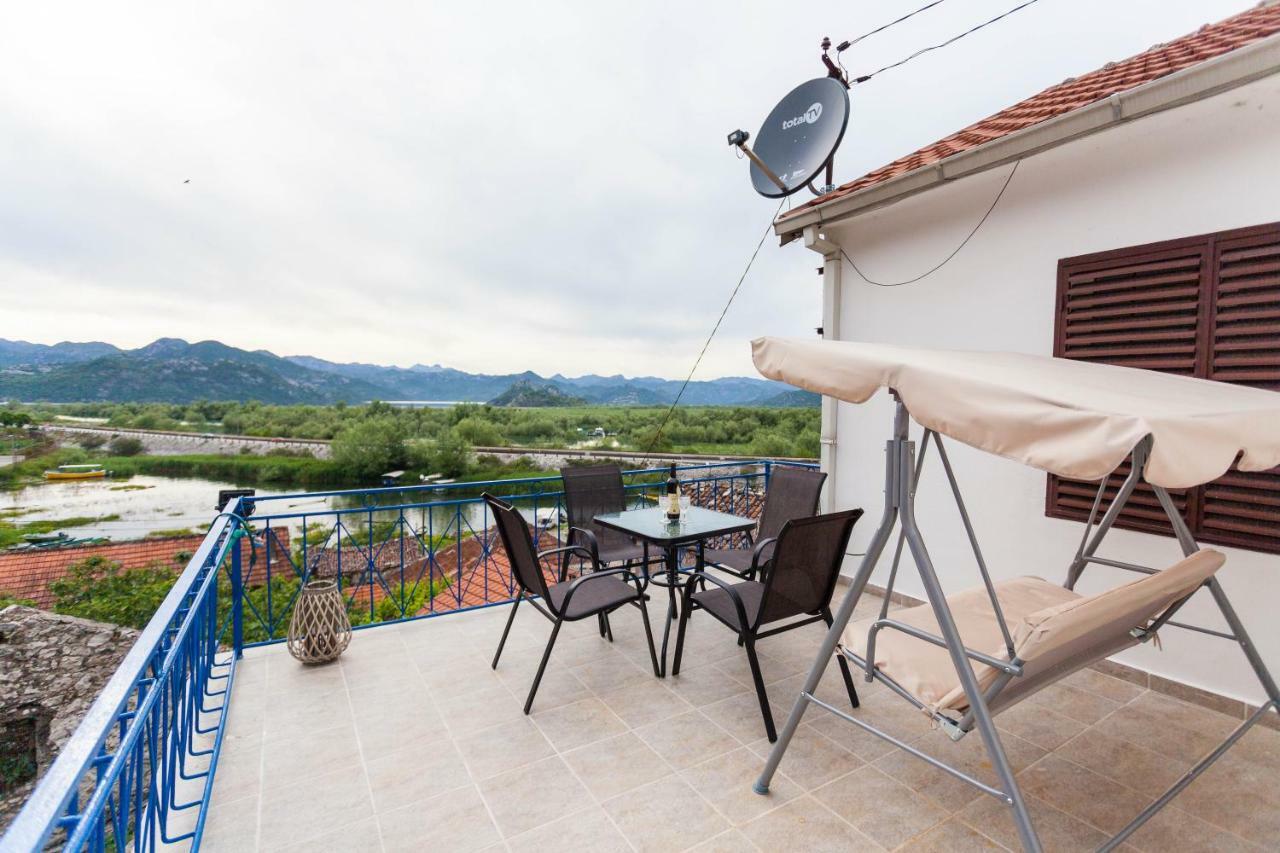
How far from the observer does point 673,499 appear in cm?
351

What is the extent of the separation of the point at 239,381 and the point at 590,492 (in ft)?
108

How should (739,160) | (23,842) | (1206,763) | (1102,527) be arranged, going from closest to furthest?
(23,842) → (1206,763) → (1102,527) → (739,160)

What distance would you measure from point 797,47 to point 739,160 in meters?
3.19

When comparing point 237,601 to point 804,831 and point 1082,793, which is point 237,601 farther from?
point 1082,793

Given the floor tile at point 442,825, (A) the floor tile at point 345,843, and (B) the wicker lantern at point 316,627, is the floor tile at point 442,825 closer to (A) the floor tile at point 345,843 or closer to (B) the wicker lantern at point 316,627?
(A) the floor tile at point 345,843

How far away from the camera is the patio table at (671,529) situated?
10.2 feet

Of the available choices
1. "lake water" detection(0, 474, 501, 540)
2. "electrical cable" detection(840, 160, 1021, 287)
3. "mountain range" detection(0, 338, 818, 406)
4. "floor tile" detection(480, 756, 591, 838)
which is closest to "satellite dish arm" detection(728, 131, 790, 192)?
"electrical cable" detection(840, 160, 1021, 287)

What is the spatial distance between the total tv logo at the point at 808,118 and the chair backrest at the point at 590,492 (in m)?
2.87

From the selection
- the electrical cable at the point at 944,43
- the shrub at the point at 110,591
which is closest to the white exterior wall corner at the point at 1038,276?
the electrical cable at the point at 944,43

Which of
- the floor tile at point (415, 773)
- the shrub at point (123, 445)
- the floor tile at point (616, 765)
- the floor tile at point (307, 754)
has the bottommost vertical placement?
the shrub at point (123, 445)

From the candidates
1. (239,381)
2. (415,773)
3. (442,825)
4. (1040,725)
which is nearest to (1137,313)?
(1040,725)

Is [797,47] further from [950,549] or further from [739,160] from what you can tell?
[950,549]

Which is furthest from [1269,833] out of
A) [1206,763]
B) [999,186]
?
[999,186]

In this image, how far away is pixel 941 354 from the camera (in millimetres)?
2004
